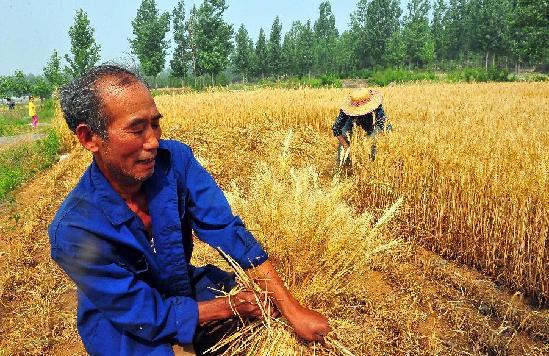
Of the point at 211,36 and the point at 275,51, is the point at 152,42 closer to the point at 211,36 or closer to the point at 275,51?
the point at 211,36

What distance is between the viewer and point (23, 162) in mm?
9211

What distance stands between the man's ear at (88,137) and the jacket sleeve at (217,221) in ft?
1.06

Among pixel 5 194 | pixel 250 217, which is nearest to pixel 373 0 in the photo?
pixel 5 194

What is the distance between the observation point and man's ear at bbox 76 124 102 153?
4.62 feet

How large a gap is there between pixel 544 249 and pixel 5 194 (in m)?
7.10

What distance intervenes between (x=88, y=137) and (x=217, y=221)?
1.70 ft

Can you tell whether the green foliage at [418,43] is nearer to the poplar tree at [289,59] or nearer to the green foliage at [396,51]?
the green foliage at [396,51]

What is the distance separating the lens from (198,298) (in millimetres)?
1786

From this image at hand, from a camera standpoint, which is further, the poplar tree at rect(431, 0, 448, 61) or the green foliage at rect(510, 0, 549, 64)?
the poplar tree at rect(431, 0, 448, 61)

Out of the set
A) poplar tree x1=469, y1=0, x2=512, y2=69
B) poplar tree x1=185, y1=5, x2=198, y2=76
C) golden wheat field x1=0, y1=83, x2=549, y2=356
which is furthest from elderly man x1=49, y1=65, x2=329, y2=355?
poplar tree x1=469, y1=0, x2=512, y2=69

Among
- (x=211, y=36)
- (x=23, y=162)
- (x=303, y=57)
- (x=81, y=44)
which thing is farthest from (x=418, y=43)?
(x=23, y=162)

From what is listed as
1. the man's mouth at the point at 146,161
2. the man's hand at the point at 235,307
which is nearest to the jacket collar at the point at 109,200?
the man's mouth at the point at 146,161

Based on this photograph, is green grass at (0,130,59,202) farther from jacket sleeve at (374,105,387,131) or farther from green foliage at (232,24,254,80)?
green foliage at (232,24,254,80)

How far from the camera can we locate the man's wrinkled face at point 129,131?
135 centimetres
